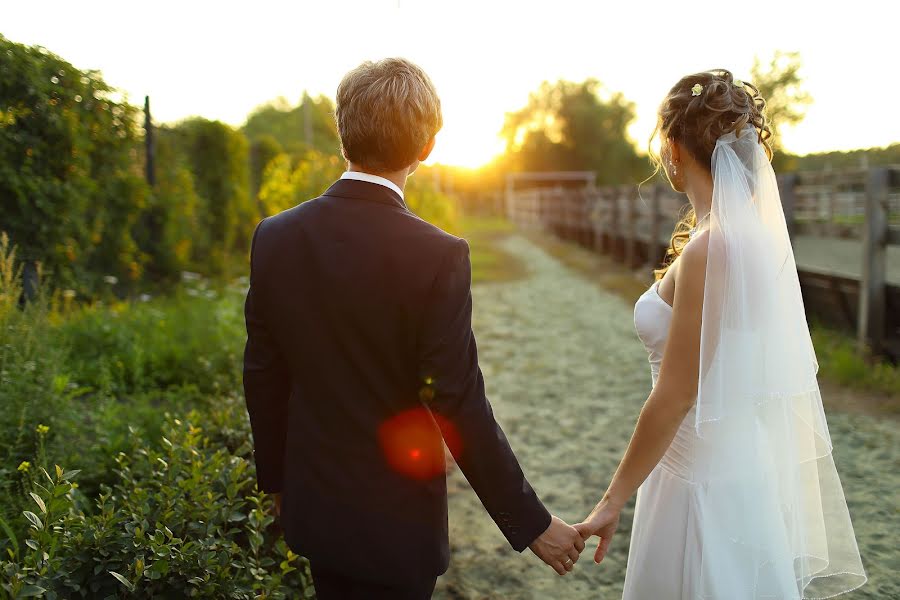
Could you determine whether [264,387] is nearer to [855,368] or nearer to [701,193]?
[701,193]

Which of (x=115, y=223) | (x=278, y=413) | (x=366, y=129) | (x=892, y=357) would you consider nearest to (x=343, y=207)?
(x=366, y=129)

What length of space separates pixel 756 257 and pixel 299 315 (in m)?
1.35

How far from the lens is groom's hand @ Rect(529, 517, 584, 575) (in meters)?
2.04

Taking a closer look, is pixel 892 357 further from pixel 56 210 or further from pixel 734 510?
pixel 56 210

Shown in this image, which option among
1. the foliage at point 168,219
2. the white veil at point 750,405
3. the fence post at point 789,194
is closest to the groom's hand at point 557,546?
the white veil at point 750,405

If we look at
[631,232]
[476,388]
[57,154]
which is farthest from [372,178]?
[631,232]

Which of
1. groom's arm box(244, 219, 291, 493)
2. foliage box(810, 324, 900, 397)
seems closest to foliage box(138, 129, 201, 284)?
foliage box(810, 324, 900, 397)

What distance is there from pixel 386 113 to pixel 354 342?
0.56 meters

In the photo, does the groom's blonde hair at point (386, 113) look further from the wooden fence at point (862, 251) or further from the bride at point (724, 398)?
the wooden fence at point (862, 251)

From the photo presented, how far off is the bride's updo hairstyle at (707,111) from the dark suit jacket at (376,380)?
0.88 meters

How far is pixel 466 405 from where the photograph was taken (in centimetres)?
183

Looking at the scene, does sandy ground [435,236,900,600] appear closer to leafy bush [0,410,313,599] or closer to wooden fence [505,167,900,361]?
leafy bush [0,410,313,599]

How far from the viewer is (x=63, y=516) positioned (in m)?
2.47

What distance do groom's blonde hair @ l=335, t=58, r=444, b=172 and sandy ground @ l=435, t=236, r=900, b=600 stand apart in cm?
233
